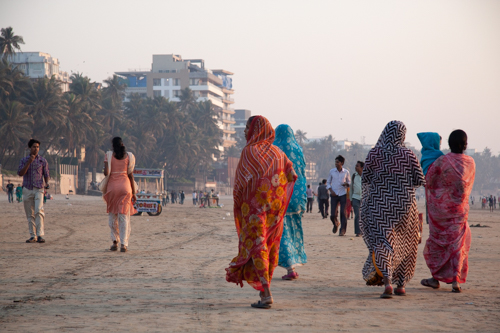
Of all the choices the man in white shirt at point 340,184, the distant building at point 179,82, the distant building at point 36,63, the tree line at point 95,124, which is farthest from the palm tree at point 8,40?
the distant building at point 179,82

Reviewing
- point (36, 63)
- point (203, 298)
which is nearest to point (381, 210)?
point (203, 298)

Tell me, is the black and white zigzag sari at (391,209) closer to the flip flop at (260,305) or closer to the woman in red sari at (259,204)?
the woman in red sari at (259,204)

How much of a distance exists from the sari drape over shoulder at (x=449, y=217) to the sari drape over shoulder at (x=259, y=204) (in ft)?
5.73

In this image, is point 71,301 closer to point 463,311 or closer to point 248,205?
point 248,205

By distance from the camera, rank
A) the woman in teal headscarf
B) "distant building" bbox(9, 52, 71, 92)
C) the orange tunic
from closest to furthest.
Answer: the woman in teal headscarf < the orange tunic < "distant building" bbox(9, 52, 71, 92)

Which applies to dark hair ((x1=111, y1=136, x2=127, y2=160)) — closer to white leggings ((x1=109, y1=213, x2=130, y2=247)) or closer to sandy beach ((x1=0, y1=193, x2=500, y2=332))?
white leggings ((x1=109, y1=213, x2=130, y2=247))

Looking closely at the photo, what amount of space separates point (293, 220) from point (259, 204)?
5.89 feet

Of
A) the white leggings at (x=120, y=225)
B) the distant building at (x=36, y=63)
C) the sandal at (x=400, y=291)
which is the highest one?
the distant building at (x=36, y=63)

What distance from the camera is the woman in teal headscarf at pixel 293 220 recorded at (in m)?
6.87

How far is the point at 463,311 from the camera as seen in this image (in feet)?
16.5

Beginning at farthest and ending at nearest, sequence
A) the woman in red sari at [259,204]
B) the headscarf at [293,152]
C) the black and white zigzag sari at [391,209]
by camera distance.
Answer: the headscarf at [293,152]
the black and white zigzag sari at [391,209]
the woman in red sari at [259,204]

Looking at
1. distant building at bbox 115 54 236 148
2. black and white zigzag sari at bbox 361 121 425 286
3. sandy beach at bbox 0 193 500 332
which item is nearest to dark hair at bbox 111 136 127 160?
sandy beach at bbox 0 193 500 332

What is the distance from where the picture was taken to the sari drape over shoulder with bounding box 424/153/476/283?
6.16 meters

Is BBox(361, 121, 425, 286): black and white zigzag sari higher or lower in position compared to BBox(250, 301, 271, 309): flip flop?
higher
